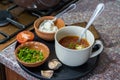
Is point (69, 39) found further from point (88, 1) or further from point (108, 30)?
point (88, 1)

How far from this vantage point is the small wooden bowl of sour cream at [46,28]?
78 centimetres

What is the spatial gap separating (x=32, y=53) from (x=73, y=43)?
0.12m

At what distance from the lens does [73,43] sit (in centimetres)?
74

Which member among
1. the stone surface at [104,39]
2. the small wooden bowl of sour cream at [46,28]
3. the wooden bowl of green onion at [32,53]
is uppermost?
the small wooden bowl of sour cream at [46,28]

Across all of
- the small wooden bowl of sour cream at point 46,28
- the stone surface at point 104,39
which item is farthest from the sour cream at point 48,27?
the stone surface at point 104,39

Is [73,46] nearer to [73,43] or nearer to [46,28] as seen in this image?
[73,43]

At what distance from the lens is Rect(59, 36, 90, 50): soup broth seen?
724 mm

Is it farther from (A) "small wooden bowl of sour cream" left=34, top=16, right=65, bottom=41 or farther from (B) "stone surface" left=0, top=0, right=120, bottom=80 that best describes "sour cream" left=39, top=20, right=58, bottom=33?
(B) "stone surface" left=0, top=0, right=120, bottom=80

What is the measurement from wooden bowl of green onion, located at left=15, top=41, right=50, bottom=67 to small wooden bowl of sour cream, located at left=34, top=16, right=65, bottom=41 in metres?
0.04

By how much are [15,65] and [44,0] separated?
0.96 feet

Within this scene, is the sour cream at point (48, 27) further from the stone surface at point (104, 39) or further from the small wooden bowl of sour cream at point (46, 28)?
the stone surface at point (104, 39)

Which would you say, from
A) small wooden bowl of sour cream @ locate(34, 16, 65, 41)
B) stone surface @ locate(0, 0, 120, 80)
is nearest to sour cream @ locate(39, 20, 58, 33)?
small wooden bowl of sour cream @ locate(34, 16, 65, 41)

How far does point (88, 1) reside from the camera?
3.58ft

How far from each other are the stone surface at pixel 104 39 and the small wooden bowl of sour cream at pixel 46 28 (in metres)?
0.10
